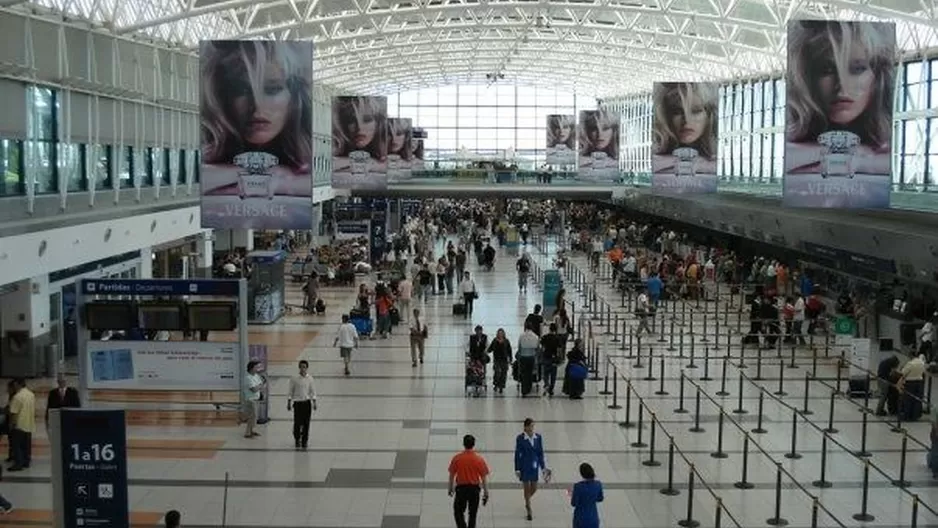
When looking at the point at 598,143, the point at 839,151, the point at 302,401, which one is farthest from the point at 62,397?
the point at 598,143

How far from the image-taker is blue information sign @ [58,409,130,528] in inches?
332

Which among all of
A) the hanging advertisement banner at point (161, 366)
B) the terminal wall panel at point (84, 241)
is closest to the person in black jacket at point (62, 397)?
the hanging advertisement banner at point (161, 366)

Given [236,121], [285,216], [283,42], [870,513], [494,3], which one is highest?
[494,3]

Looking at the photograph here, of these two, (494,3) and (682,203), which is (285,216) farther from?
(682,203)

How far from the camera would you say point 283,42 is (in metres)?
17.9

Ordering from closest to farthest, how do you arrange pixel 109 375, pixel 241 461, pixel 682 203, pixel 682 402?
pixel 241 461, pixel 109 375, pixel 682 402, pixel 682 203

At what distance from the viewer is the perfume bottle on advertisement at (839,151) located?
60.9 ft

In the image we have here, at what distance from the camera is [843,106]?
1853cm

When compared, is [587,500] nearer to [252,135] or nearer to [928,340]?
[252,135]

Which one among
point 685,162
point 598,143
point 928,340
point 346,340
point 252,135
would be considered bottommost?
point 928,340

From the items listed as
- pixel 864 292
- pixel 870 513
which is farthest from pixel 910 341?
pixel 870 513

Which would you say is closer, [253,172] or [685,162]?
[253,172]

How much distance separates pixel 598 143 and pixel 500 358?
3010cm

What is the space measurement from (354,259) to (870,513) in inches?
1181
